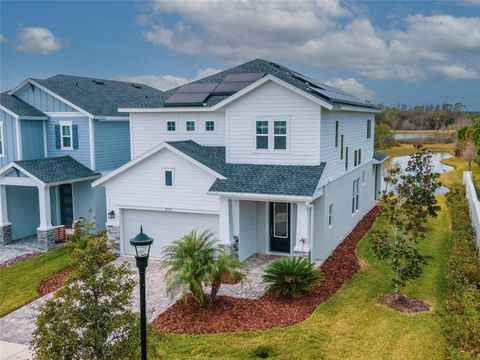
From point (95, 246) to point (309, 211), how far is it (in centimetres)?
838

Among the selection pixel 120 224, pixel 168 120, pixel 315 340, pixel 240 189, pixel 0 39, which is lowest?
pixel 315 340

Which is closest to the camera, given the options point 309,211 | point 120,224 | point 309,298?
point 309,298

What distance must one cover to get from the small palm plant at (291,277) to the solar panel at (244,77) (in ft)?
29.4

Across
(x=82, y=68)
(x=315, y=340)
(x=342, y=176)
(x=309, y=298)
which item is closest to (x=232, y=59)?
(x=82, y=68)

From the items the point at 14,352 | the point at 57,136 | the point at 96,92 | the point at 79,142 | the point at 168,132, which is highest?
the point at 96,92

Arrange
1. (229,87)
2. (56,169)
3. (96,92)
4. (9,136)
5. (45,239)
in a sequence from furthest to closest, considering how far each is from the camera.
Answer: (96,92) → (9,136) → (56,169) → (229,87) → (45,239)

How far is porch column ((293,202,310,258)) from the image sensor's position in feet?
45.3

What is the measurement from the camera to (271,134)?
50.6 ft

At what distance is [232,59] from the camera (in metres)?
27.8

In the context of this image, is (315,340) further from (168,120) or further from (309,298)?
(168,120)

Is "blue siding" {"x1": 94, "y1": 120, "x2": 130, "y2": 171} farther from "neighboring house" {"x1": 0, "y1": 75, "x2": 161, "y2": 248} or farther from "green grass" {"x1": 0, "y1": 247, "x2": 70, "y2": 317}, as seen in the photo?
"green grass" {"x1": 0, "y1": 247, "x2": 70, "y2": 317}

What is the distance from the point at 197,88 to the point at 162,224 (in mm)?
6330

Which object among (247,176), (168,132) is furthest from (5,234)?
(247,176)

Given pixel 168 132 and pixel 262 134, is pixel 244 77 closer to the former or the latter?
pixel 168 132
